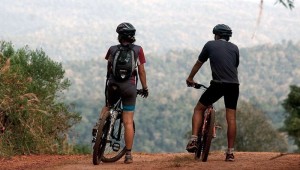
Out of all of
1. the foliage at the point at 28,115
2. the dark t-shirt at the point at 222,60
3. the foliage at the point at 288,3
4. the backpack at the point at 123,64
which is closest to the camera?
the foliage at the point at 288,3

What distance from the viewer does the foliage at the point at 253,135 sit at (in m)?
59.6

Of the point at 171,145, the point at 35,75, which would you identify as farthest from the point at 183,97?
the point at 35,75

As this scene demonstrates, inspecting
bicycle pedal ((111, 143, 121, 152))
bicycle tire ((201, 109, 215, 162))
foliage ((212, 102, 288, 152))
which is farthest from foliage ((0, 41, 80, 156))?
foliage ((212, 102, 288, 152))

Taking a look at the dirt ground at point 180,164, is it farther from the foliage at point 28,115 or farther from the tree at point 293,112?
the tree at point 293,112

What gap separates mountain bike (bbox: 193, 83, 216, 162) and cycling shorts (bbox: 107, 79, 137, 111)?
0.88 meters

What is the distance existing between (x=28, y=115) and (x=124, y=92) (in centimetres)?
361

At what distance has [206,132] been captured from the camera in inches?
308

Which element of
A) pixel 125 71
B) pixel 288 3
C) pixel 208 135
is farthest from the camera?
pixel 208 135

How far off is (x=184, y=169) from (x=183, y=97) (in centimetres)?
16169

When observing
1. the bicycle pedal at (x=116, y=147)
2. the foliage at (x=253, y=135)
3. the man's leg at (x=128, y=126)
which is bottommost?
the foliage at (x=253, y=135)

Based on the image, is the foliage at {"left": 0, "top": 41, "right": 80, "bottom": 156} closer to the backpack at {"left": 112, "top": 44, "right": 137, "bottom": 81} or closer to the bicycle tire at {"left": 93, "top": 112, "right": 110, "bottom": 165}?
the bicycle tire at {"left": 93, "top": 112, "right": 110, "bottom": 165}

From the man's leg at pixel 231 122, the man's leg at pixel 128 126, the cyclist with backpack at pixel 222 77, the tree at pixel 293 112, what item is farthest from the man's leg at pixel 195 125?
the tree at pixel 293 112

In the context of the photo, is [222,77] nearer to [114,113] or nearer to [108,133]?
[114,113]

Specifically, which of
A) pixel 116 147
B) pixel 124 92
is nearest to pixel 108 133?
pixel 116 147
